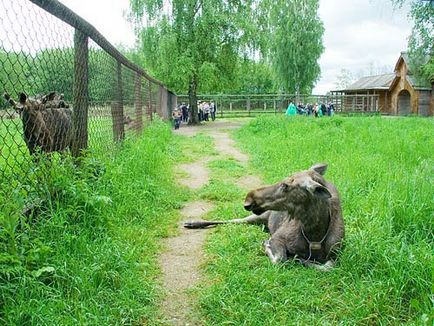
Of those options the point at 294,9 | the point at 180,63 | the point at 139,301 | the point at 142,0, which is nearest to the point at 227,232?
the point at 139,301

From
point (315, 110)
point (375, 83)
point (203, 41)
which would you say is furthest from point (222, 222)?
point (375, 83)

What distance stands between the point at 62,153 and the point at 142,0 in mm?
20037

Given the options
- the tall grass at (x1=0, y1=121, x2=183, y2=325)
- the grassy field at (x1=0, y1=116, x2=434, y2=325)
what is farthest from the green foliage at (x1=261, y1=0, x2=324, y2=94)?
the tall grass at (x1=0, y1=121, x2=183, y2=325)

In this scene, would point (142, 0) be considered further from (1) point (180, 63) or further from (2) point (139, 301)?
(2) point (139, 301)

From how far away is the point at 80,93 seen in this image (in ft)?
16.2

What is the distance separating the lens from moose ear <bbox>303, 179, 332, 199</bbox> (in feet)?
12.0

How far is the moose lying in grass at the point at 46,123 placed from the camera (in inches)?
193

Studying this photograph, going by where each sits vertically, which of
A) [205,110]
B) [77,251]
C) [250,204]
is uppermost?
[205,110]

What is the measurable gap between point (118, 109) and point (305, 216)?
473 centimetres

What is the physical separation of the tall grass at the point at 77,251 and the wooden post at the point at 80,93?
26cm

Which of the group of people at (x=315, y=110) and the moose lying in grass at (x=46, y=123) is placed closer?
the moose lying in grass at (x=46, y=123)

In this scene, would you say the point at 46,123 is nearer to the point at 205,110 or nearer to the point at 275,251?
the point at 275,251

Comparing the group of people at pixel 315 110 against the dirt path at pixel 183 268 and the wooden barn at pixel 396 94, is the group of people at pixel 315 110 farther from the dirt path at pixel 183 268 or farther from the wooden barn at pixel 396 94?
the dirt path at pixel 183 268

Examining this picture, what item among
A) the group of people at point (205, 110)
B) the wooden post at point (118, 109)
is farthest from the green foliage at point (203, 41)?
the wooden post at point (118, 109)
